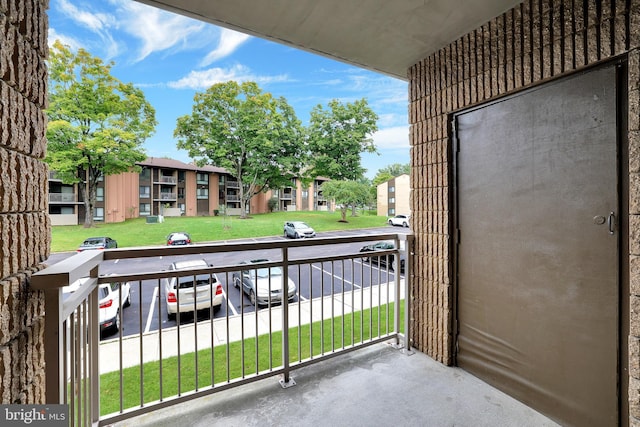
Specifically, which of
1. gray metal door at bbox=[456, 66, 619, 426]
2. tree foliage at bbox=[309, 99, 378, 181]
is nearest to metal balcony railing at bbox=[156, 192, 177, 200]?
tree foliage at bbox=[309, 99, 378, 181]

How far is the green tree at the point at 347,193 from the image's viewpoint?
12.1 ft

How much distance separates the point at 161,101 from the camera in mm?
3436

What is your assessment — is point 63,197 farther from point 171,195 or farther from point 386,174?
point 386,174

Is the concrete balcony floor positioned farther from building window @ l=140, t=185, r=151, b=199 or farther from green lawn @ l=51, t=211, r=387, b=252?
building window @ l=140, t=185, r=151, b=199

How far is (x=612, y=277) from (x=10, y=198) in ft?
8.03

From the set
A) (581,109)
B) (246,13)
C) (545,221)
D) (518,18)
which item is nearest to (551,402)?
(545,221)

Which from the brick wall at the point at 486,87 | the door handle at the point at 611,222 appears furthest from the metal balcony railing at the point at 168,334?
the door handle at the point at 611,222

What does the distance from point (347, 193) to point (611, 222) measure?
2.60 m

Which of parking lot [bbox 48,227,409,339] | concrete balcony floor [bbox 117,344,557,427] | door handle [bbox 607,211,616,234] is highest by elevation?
door handle [bbox 607,211,616,234]

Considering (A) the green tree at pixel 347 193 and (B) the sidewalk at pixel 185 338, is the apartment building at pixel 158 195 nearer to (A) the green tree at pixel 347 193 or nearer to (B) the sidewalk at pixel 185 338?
(A) the green tree at pixel 347 193

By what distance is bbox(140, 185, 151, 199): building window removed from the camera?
3.24m

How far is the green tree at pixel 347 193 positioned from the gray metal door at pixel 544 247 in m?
1.69

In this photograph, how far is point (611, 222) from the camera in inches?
52.4

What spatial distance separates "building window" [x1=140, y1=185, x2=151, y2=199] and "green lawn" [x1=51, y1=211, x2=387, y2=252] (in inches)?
17.8
